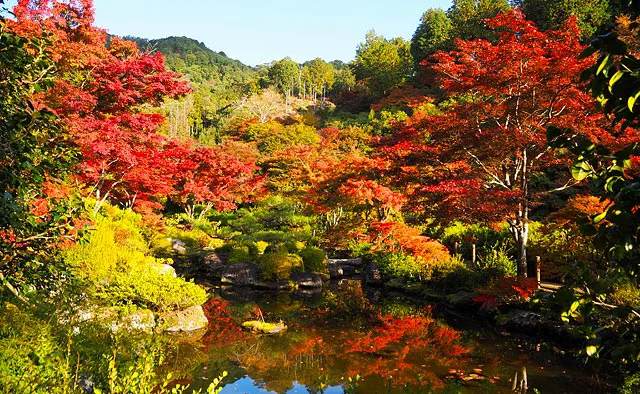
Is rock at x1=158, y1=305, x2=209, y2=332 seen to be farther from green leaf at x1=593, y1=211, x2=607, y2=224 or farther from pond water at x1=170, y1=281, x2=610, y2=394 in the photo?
green leaf at x1=593, y1=211, x2=607, y2=224

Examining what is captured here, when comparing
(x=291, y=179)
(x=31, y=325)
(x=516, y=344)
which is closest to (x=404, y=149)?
(x=516, y=344)

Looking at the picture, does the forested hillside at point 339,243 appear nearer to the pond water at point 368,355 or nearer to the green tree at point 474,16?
the pond water at point 368,355

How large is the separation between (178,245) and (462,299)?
1116 cm

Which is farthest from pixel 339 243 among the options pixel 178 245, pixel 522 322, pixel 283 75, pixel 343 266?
pixel 283 75

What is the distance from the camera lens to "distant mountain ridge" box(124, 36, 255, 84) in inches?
2819

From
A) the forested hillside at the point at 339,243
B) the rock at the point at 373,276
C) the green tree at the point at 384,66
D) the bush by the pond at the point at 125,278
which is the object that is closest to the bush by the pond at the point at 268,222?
the forested hillside at the point at 339,243

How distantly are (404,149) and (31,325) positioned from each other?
1082cm

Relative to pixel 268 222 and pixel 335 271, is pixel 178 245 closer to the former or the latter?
pixel 268 222

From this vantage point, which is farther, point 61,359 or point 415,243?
point 415,243

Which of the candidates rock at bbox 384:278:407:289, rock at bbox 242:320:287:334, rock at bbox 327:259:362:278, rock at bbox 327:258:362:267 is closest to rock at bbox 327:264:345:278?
rock at bbox 327:259:362:278

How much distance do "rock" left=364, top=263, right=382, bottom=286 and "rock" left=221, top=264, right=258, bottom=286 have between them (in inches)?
159

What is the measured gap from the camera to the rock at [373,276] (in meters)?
14.9

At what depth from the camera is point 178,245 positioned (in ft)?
55.6

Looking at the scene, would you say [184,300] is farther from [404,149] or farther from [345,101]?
[345,101]
